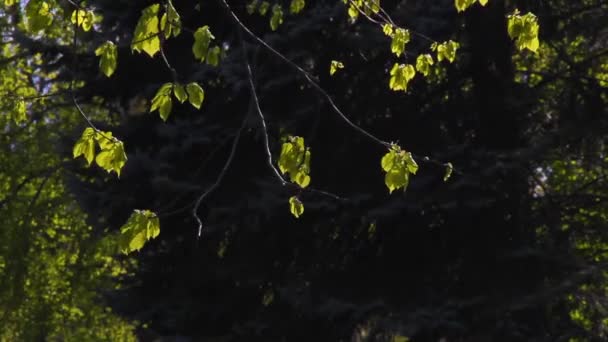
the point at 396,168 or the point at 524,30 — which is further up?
the point at 524,30

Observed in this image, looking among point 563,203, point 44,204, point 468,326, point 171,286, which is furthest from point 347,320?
point 44,204

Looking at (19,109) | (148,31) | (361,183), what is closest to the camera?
(148,31)

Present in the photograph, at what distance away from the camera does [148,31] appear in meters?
4.11

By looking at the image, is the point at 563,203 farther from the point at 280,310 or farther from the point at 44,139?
the point at 44,139

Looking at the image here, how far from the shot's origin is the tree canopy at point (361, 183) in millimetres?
9586

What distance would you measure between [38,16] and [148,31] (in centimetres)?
44

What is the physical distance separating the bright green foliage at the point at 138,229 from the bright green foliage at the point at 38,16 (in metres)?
0.80

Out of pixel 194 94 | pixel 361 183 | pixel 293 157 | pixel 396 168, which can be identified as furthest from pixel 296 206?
pixel 361 183

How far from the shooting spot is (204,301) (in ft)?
35.6

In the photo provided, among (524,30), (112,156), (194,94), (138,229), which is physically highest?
(524,30)

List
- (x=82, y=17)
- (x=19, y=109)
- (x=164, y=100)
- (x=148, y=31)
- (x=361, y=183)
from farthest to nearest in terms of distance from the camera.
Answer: (x=361, y=183) < (x=19, y=109) < (x=82, y=17) < (x=164, y=100) < (x=148, y=31)

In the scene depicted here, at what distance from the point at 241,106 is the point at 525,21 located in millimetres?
6320

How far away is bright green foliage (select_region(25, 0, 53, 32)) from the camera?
4145mm

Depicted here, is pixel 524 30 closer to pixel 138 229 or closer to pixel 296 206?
pixel 296 206
